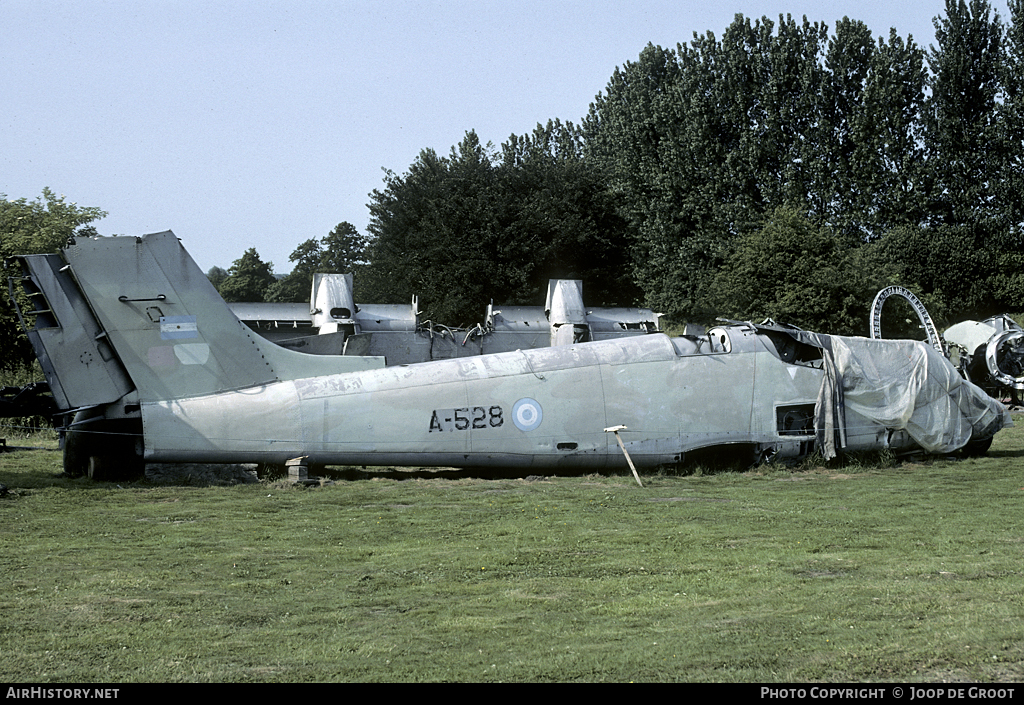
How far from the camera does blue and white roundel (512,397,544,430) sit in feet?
51.6

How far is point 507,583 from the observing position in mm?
8438

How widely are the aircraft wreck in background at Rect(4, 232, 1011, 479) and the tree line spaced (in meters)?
27.0

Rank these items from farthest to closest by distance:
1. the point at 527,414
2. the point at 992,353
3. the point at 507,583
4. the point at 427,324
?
A: the point at 427,324, the point at 992,353, the point at 527,414, the point at 507,583

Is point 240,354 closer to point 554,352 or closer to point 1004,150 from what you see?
point 554,352

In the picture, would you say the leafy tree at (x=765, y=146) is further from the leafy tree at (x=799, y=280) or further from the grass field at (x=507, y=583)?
the grass field at (x=507, y=583)

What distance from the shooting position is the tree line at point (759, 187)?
47.8 meters

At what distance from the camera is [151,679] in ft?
18.4

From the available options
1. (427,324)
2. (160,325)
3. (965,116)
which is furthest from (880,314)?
(965,116)

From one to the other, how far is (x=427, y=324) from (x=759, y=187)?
28197 millimetres

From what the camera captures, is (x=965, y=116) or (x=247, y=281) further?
(x=247, y=281)

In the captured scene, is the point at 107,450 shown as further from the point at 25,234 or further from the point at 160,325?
the point at 25,234

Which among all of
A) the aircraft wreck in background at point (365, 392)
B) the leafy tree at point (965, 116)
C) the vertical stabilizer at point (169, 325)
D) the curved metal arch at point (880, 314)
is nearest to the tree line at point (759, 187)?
the leafy tree at point (965, 116)

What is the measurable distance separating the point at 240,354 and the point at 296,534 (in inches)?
217

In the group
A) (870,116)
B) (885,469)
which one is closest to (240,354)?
(885,469)
